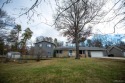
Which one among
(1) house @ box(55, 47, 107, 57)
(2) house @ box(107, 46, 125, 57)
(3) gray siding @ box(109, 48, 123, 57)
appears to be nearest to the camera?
(1) house @ box(55, 47, 107, 57)

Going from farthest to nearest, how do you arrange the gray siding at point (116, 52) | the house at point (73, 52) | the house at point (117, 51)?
the gray siding at point (116, 52) < the house at point (117, 51) < the house at point (73, 52)

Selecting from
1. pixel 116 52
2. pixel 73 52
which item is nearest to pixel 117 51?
pixel 116 52

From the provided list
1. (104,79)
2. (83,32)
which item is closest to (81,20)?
(83,32)

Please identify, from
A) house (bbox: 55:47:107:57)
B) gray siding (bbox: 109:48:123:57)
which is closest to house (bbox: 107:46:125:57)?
gray siding (bbox: 109:48:123:57)

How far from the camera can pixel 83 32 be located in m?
21.1

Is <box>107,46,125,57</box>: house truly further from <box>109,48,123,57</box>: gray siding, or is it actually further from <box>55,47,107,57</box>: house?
<box>55,47,107,57</box>: house

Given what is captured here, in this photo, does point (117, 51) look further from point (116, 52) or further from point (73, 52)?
point (73, 52)

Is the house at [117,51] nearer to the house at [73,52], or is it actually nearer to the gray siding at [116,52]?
the gray siding at [116,52]

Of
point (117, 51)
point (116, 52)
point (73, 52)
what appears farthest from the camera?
point (116, 52)

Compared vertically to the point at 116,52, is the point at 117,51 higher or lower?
higher

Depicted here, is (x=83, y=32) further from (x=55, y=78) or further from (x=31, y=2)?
(x=31, y=2)

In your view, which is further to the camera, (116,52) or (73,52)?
(116,52)

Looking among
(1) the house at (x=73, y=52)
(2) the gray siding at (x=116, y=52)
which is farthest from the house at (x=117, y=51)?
(1) the house at (x=73, y=52)

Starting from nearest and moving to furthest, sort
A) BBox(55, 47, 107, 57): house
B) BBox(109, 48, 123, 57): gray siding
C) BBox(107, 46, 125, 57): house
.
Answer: BBox(55, 47, 107, 57): house < BBox(107, 46, 125, 57): house < BBox(109, 48, 123, 57): gray siding
